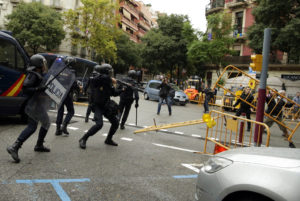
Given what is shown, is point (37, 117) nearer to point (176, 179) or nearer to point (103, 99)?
point (103, 99)

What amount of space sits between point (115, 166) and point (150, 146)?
1798 mm

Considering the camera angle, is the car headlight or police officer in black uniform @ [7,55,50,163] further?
police officer in black uniform @ [7,55,50,163]

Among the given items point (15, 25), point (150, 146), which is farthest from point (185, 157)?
point (15, 25)

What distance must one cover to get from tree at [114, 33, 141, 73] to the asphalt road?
38152 millimetres

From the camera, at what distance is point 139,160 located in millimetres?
4930

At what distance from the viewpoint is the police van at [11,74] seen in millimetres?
6532

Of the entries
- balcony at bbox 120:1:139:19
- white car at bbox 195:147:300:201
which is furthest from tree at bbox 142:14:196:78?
white car at bbox 195:147:300:201

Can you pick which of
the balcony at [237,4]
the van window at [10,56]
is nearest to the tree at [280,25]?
the balcony at [237,4]

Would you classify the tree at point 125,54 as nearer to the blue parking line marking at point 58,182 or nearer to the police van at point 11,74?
the police van at point 11,74

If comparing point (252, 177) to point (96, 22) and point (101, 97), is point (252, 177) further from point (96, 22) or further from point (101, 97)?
point (96, 22)

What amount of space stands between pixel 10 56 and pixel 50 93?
275cm

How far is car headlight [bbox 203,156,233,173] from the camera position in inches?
97.0

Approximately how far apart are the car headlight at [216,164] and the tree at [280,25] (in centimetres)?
1927

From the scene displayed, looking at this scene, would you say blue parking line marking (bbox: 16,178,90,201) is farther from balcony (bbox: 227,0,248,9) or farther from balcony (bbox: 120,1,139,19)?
balcony (bbox: 120,1,139,19)
